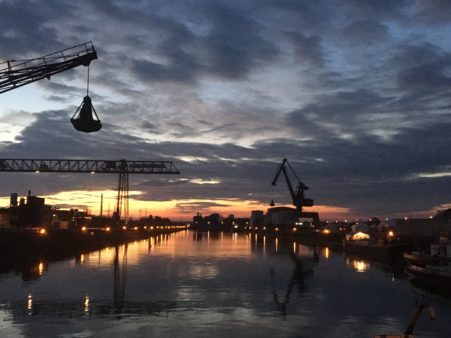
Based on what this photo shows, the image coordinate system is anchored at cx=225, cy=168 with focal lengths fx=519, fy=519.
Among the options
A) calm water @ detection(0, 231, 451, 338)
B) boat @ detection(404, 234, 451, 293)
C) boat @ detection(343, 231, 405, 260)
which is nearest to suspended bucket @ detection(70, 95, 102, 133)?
calm water @ detection(0, 231, 451, 338)

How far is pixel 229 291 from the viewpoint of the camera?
4459 centimetres

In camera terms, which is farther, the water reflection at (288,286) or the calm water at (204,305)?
the water reflection at (288,286)

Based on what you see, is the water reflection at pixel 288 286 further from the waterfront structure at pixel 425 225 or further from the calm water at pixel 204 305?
the waterfront structure at pixel 425 225

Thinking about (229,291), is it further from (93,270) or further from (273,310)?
(93,270)

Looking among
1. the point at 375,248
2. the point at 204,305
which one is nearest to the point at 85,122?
the point at 204,305

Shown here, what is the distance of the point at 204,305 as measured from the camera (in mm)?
36656

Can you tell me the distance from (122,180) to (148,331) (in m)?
144

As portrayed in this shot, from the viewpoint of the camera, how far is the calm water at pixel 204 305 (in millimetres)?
28641

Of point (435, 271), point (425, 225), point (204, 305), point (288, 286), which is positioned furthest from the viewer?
point (425, 225)

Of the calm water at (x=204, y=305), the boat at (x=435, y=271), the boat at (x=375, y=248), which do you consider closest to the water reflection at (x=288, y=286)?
the calm water at (x=204, y=305)

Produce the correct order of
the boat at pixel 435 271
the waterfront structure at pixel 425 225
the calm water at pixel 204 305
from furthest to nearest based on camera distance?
1. the waterfront structure at pixel 425 225
2. the boat at pixel 435 271
3. the calm water at pixel 204 305

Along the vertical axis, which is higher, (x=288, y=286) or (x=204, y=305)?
(x=204, y=305)

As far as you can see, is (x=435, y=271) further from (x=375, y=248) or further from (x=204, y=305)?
(x=375, y=248)

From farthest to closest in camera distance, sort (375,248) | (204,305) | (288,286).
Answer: (375,248) < (288,286) < (204,305)
